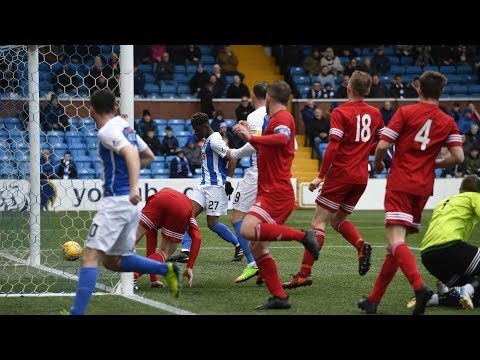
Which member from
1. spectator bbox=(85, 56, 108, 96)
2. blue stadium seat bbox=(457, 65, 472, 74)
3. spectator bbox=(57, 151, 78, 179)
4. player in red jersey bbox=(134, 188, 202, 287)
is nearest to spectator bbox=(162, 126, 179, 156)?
spectator bbox=(85, 56, 108, 96)

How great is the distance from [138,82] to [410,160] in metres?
17.3

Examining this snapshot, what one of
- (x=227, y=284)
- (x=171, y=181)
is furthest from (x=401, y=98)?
(x=227, y=284)

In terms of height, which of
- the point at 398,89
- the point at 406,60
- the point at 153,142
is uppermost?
the point at 406,60

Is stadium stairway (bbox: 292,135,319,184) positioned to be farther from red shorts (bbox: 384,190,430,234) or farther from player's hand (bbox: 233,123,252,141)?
player's hand (bbox: 233,123,252,141)

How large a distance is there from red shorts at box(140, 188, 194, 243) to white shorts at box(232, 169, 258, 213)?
32.3 inches

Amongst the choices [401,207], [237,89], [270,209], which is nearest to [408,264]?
[401,207]

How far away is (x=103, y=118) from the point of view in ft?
21.8

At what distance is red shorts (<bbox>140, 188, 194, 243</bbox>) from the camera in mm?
8922

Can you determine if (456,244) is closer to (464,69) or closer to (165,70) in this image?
(165,70)

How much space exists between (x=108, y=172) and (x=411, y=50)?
75.0 ft

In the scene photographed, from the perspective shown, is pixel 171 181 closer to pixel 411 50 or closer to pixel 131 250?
pixel 411 50

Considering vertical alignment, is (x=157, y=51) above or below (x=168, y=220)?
above

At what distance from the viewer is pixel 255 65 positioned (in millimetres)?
28188

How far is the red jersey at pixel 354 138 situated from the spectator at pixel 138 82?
1586 cm
